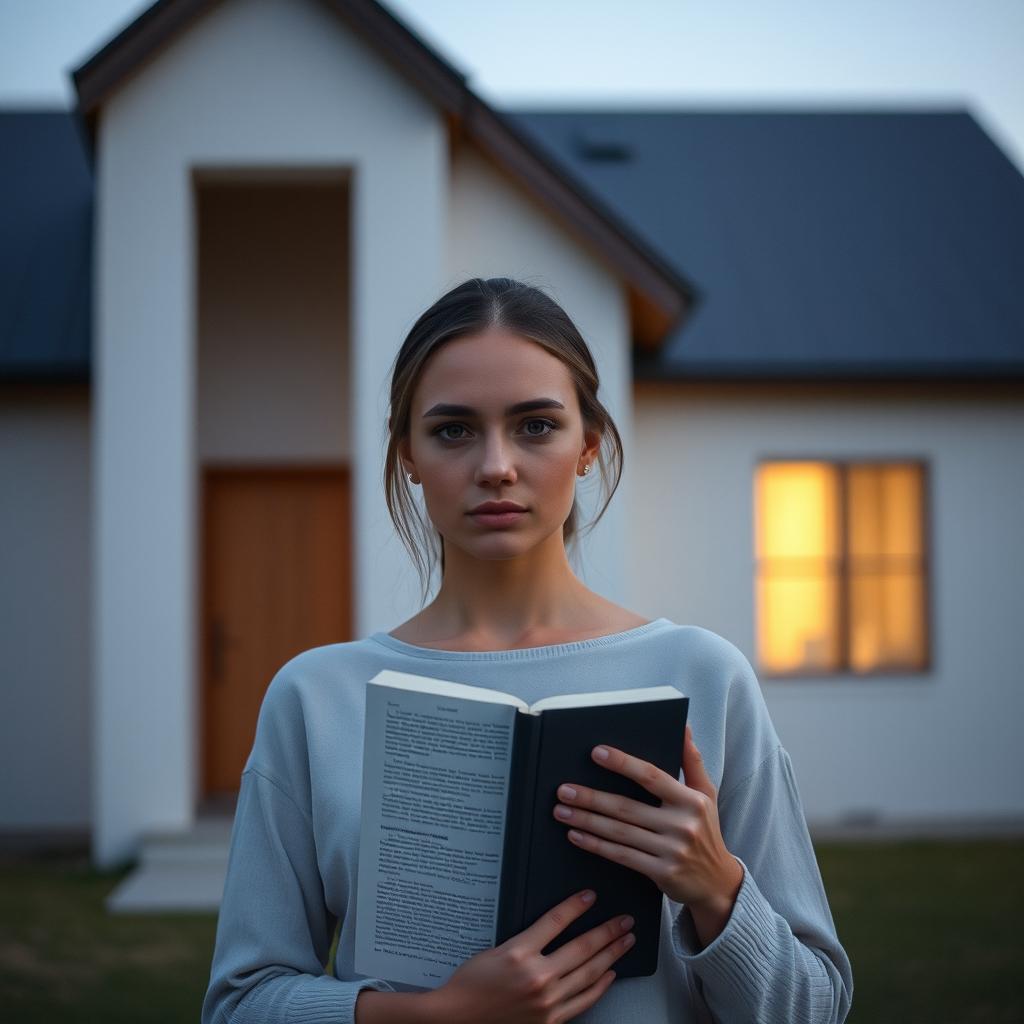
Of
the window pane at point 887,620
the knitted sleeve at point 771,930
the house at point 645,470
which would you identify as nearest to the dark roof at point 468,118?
the house at point 645,470

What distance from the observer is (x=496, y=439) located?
1451 mm

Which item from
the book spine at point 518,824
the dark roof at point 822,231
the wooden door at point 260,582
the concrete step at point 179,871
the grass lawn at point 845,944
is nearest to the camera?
the book spine at point 518,824

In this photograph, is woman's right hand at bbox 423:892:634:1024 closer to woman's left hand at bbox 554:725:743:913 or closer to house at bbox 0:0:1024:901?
woman's left hand at bbox 554:725:743:913

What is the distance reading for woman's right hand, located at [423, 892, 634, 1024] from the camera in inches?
48.8

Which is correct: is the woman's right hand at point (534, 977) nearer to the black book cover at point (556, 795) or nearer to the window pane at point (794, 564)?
the black book cover at point (556, 795)

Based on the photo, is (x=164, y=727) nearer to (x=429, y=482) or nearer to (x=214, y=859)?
(x=214, y=859)

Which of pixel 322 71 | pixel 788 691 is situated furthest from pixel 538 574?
pixel 788 691

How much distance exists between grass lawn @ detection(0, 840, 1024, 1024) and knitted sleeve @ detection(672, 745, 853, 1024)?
3411mm

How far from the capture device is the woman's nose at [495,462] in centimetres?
143

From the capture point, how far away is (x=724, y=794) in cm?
148

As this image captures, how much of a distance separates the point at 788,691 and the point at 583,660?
7.43 m

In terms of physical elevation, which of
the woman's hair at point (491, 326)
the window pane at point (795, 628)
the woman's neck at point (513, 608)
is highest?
the woman's hair at point (491, 326)

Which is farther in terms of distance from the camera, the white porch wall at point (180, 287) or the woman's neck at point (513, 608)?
the white porch wall at point (180, 287)

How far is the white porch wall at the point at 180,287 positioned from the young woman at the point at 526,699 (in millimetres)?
5008
